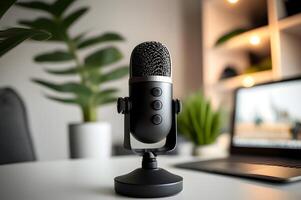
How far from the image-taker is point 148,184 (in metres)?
0.42

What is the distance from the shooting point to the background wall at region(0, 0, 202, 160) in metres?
1.36

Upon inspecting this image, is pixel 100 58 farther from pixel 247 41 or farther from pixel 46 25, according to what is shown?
pixel 247 41

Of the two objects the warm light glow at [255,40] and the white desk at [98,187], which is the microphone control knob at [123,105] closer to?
the white desk at [98,187]

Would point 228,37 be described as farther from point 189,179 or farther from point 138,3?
point 189,179

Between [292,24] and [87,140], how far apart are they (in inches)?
35.7

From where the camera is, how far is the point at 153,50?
49 centimetres

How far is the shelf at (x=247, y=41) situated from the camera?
1332 mm

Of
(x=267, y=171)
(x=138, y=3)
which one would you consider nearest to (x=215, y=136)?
(x=267, y=171)

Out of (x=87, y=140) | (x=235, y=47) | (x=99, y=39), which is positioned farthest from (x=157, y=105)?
(x=235, y=47)

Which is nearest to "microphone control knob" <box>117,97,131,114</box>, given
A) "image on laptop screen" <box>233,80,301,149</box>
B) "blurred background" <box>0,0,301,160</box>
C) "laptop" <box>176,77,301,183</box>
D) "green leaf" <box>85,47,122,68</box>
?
"laptop" <box>176,77,301,183</box>

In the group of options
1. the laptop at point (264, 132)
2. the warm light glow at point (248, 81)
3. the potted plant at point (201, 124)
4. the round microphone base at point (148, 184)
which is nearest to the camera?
the round microphone base at point (148, 184)

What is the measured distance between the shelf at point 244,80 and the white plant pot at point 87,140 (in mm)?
750

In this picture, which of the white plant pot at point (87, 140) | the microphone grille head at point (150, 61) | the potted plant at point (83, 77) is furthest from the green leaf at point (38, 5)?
the microphone grille head at point (150, 61)

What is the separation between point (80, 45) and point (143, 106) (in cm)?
85
